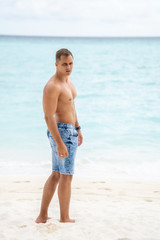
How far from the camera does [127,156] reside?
810 centimetres

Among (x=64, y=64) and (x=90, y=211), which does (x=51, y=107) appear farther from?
(x=90, y=211)

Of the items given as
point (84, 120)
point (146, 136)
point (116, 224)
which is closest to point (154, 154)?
point (146, 136)

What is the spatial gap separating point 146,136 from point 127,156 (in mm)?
2073

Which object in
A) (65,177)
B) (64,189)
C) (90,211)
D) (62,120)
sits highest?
(62,120)

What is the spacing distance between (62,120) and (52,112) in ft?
0.55

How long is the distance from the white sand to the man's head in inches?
51.3

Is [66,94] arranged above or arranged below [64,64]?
below

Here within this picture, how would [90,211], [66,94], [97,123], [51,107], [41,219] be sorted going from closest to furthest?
[51,107]
[66,94]
[41,219]
[90,211]
[97,123]

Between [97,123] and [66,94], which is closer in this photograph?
[66,94]

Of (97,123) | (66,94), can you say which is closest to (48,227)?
(66,94)

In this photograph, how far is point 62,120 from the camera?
127 inches

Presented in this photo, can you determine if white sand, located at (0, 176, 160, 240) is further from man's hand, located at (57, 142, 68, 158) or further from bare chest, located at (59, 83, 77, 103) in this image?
bare chest, located at (59, 83, 77, 103)

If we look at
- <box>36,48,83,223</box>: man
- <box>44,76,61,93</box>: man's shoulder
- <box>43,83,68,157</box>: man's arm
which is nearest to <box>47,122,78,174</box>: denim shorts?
<box>36,48,83,223</box>: man

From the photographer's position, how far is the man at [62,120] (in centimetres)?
310
